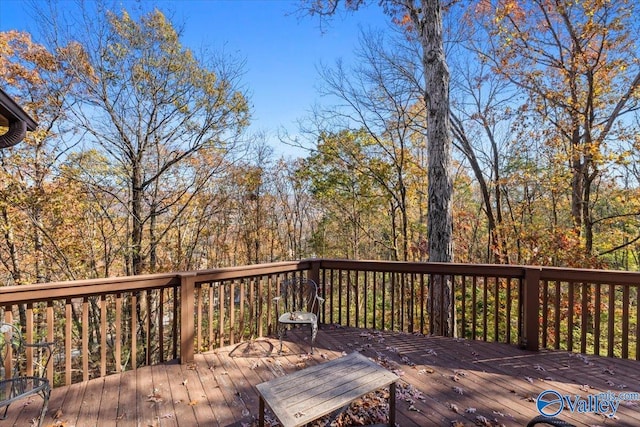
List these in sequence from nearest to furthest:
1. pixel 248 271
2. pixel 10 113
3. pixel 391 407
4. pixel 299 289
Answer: pixel 391 407
pixel 10 113
pixel 248 271
pixel 299 289

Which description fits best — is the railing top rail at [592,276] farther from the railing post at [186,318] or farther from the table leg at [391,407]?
the railing post at [186,318]

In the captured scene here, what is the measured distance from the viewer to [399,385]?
2.60m

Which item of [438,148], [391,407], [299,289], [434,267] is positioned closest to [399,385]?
[391,407]

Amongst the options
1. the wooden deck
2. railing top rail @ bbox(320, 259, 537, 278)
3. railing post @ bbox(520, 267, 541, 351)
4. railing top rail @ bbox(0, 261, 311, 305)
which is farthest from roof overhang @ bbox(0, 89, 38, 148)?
railing post @ bbox(520, 267, 541, 351)

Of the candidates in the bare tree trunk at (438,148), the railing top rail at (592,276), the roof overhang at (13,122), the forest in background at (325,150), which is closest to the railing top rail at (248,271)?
the bare tree trunk at (438,148)

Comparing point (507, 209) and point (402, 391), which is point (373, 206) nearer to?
point (507, 209)

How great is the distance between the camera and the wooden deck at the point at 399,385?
2.14 meters

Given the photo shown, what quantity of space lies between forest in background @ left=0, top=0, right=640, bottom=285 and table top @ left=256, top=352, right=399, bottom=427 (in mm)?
5782

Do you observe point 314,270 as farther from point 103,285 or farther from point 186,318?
point 103,285

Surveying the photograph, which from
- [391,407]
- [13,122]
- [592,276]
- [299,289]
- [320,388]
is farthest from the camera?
[299,289]

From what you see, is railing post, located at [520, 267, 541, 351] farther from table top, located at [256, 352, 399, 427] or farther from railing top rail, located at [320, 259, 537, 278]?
table top, located at [256, 352, 399, 427]

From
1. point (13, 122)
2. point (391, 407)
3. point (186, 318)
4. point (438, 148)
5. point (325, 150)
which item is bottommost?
point (391, 407)

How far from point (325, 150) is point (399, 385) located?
691cm

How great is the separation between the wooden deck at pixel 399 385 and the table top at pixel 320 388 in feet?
1.50
